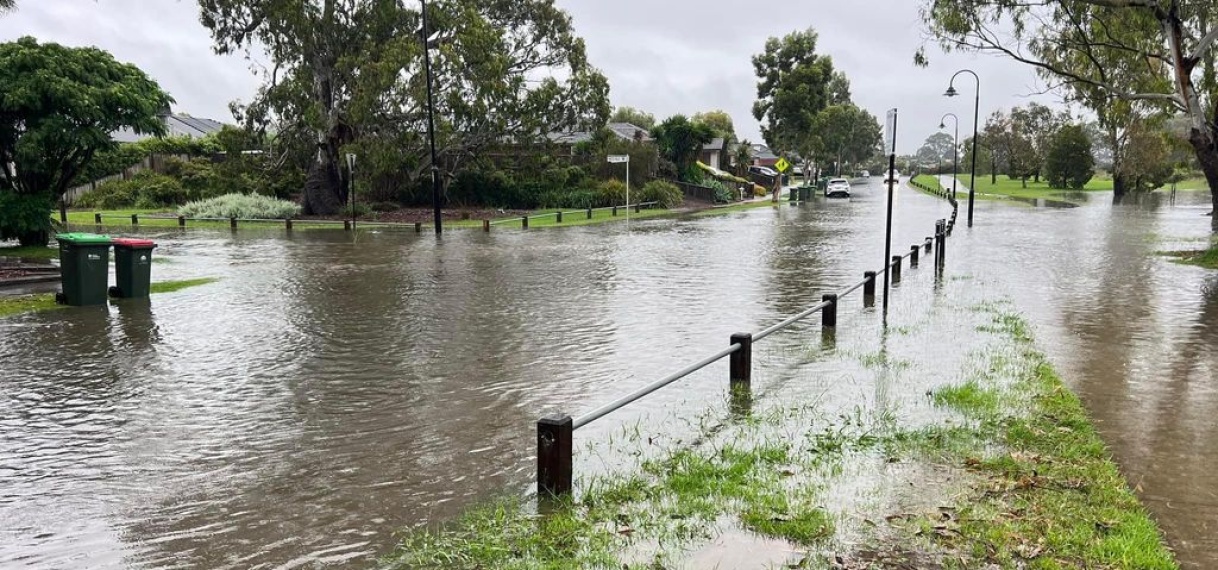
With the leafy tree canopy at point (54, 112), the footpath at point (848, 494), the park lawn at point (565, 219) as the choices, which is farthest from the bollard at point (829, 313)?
the park lawn at point (565, 219)

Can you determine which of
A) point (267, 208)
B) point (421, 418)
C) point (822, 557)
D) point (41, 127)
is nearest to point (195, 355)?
point (421, 418)

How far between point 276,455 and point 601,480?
8.03 ft

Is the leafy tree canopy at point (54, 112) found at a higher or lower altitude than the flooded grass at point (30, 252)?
higher

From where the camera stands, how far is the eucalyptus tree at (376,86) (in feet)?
108

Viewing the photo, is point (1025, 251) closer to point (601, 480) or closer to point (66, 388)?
point (601, 480)

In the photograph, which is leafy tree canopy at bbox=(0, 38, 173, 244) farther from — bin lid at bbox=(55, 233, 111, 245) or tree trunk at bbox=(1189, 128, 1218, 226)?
tree trunk at bbox=(1189, 128, 1218, 226)

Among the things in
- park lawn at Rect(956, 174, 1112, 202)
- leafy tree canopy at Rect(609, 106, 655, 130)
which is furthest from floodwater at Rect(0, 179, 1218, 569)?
leafy tree canopy at Rect(609, 106, 655, 130)

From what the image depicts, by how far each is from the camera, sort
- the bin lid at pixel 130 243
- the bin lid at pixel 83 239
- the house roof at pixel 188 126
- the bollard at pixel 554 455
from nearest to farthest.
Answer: the bollard at pixel 554 455 < the bin lid at pixel 83 239 < the bin lid at pixel 130 243 < the house roof at pixel 188 126

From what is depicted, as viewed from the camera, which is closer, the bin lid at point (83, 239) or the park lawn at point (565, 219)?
the bin lid at point (83, 239)

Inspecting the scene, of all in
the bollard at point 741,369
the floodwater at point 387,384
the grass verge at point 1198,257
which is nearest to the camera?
the floodwater at point 387,384

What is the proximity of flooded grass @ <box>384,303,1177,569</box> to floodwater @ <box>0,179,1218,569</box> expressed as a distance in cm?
36

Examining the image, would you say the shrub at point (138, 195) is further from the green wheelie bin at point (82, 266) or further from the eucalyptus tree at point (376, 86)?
the green wheelie bin at point (82, 266)

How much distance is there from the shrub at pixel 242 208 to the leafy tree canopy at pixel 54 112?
49.4 ft

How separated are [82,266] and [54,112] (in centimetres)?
702
